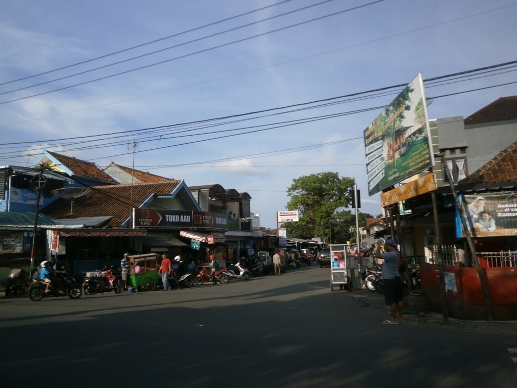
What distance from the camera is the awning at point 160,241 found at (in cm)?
2856

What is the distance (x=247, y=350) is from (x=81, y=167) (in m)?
29.8

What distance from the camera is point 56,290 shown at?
17.8 m

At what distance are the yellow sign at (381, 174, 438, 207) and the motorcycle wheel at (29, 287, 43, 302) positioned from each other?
12583 mm

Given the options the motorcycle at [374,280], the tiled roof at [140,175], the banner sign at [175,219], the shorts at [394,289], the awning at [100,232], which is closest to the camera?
the shorts at [394,289]

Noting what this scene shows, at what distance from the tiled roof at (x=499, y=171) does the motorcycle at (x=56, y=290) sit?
46.3 ft

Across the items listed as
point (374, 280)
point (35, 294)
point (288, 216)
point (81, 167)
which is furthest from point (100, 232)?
point (288, 216)

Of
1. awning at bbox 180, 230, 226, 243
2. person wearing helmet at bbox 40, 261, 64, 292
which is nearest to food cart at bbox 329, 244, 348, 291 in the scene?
person wearing helmet at bbox 40, 261, 64, 292

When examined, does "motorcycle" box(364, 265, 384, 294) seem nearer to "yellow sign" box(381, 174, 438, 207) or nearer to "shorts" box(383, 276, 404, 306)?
"yellow sign" box(381, 174, 438, 207)

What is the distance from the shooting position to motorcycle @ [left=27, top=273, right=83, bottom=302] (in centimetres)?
1738

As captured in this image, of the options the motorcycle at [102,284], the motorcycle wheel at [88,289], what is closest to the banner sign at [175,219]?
the motorcycle at [102,284]

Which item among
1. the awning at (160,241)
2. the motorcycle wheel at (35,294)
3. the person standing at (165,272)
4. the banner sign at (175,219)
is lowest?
the motorcycle wheel at (35,294)

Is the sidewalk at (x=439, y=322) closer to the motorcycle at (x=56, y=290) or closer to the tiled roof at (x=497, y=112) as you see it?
the motorcycle at (x=56, y=290)

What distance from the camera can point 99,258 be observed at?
27.1 metres

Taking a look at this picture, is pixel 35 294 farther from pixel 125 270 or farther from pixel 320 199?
pixel 320 199
